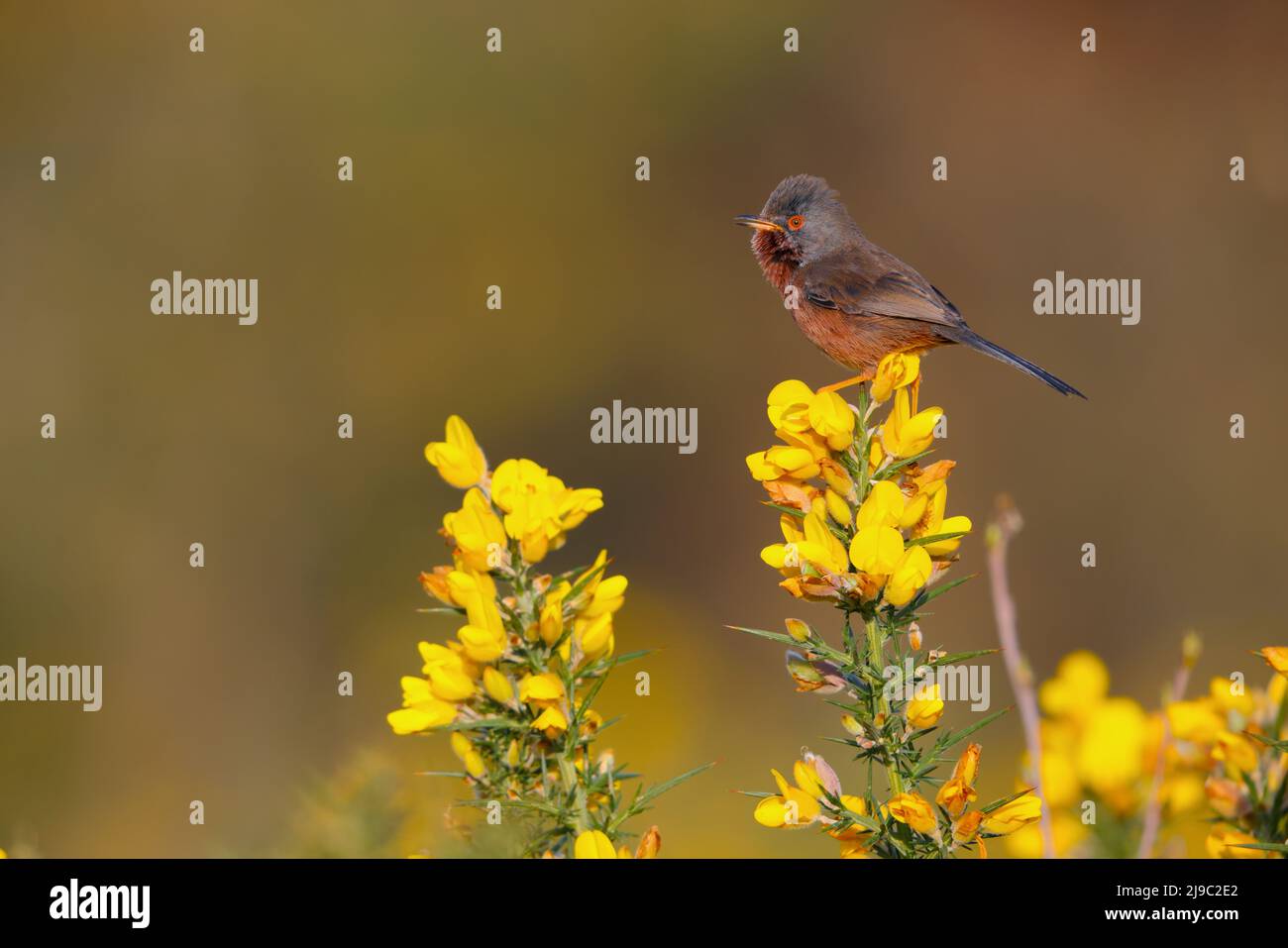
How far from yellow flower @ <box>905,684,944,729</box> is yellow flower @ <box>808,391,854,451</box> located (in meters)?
0.33

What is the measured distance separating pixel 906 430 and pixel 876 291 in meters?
1.59

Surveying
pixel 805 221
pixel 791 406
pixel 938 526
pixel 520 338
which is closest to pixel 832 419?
pixel 791 406

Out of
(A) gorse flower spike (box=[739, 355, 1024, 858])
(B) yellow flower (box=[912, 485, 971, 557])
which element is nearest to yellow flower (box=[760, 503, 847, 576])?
(A) gorse flower spike (box=[739, 355, 1024, 858])

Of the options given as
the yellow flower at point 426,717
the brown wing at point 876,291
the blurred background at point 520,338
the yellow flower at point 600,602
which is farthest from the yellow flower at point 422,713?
the blurred background at point 520,338

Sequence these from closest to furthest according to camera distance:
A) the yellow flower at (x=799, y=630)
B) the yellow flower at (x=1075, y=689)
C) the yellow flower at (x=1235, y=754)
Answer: the yellow flower at (x=799, y=630)
the yellow flower at (x=1235, y=754)
the yellow flower at (x=1075, y=689)

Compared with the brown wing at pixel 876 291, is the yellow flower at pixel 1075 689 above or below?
below

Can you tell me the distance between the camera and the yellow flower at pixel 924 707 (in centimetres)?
135

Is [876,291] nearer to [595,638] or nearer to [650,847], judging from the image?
[595,638]

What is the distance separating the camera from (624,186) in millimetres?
7758

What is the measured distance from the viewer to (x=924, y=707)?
1.36 meters

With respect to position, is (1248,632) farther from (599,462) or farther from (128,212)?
(128,212)

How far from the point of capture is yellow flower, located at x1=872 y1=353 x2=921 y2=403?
169 cm

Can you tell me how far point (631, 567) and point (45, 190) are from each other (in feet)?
13.5

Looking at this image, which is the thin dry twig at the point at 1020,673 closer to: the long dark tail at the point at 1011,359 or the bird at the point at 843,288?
the long dark tail at the point at 1011,359
